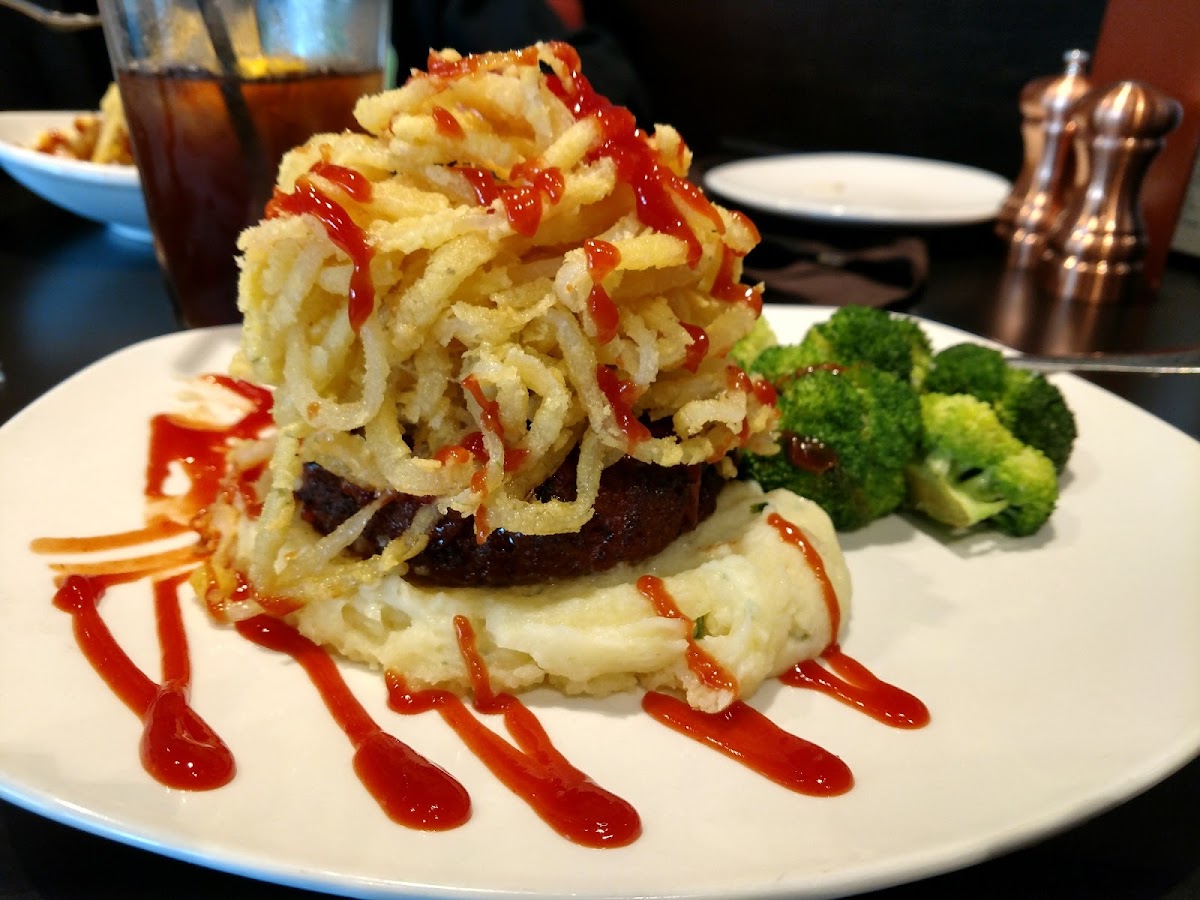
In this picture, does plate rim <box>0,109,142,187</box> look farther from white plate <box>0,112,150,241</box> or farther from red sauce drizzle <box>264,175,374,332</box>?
red sauce drizzle <box>264,175,374,332</box>

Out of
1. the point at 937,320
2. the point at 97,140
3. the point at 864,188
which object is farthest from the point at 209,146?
the point at 864,188

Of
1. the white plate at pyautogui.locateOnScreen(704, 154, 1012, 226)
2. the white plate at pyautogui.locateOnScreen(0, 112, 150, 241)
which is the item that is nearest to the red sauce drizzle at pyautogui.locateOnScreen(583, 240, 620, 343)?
the white plate at pyautogui.locateOnScreen(0, 112, 150, 241)

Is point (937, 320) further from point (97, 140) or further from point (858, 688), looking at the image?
point (97, 140)

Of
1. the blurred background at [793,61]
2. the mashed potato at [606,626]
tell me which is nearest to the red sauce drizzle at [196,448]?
the mashed potato at [606,626]

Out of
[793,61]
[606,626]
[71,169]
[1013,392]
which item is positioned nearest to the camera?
[606,626]

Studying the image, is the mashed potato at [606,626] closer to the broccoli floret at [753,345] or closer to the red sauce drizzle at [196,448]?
the red sauce drizzle at [196,448]

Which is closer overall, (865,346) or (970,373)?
(970,373)

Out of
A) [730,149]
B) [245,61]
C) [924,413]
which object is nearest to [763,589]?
[924,413]
